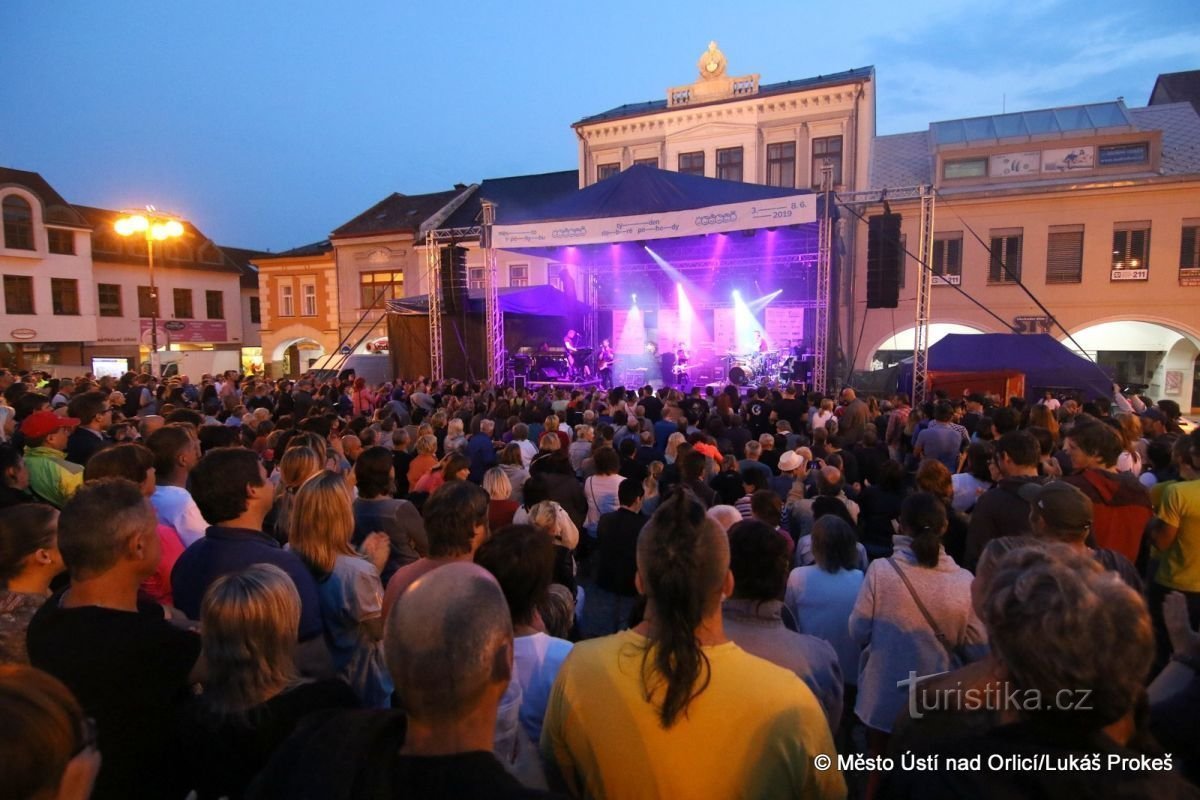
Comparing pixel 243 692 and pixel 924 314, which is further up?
pixel 924 314

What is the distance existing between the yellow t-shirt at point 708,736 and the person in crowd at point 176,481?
9.40ft

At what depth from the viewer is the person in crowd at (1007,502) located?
11.9ft

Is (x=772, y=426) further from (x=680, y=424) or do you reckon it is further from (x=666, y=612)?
(x=666, y=612)

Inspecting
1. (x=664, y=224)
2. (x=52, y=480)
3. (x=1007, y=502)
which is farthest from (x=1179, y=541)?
(x=664, y=224)

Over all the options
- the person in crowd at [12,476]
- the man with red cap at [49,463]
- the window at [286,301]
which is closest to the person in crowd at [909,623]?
the person in crowd at [12,476]

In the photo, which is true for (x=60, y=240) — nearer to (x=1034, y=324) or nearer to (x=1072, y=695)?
(x=1072, y=695)

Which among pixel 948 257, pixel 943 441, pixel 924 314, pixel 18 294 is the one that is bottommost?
pixel 943 441

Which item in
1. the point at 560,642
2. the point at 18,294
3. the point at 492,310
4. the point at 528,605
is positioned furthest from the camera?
the point at 18,294

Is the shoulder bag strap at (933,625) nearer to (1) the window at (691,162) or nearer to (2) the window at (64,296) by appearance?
(1) the window at (691,162)

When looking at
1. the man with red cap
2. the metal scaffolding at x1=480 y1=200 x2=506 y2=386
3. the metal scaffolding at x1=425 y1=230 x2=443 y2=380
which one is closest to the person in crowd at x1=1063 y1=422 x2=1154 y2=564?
the man with red cap

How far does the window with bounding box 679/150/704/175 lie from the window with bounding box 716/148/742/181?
0.58m

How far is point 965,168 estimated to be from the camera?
20.6m

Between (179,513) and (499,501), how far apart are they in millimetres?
1823

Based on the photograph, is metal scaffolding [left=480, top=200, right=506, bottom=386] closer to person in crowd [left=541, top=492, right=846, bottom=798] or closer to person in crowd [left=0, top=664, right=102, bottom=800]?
person in crowd [left=541, top=492, right=846, bottom=798]
